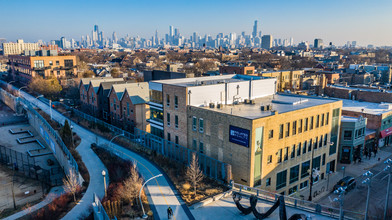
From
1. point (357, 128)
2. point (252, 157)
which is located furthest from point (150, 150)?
point (357, 128)

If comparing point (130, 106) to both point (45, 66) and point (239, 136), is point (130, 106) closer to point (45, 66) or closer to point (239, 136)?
point (239, 136)

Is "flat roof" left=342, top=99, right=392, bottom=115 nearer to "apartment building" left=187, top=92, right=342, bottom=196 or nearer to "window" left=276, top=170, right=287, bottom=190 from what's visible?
"apartment building" left=187, top=92, right=342, bottom=196

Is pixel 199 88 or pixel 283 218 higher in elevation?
pixel 199 88

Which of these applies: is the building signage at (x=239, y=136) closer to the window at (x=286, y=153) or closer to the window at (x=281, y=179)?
the window at (x=286, y=153)

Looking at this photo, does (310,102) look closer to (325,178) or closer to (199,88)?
(325,178)

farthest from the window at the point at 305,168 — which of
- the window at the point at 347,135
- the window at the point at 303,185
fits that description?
the window at the point at 347,135

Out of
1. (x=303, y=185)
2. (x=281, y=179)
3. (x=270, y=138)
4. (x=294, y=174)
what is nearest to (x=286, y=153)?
(x=281, y=179)
